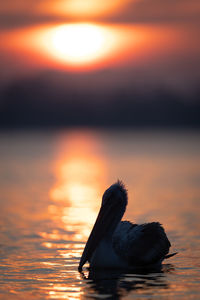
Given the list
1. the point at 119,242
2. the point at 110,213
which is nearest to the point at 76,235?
the point at 110,213

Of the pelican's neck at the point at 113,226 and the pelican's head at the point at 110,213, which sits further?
the pelican's head at the point at 110,213

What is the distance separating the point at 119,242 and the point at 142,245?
34 cm

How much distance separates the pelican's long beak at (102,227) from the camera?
1142cm

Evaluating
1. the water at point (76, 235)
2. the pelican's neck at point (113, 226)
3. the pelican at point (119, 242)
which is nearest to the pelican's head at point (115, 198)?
the pelican at point (119, 242)

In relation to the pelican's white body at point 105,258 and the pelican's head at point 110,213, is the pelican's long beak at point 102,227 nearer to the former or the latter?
the pelican's head at point 110,213

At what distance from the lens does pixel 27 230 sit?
48.7 ft

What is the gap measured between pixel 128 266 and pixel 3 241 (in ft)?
9.55

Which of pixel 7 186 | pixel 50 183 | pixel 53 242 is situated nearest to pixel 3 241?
pixel 53 242

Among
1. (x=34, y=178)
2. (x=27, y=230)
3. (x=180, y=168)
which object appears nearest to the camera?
(x=27, y=230)

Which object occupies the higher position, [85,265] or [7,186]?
[7,186]

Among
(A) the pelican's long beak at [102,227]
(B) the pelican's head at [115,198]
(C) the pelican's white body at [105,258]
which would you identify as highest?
(B) the pelican's head at [115,198]

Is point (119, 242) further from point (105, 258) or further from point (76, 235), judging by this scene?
point (76, 235)

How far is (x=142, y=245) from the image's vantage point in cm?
1150

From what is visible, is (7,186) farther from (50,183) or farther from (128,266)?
(128,266)
